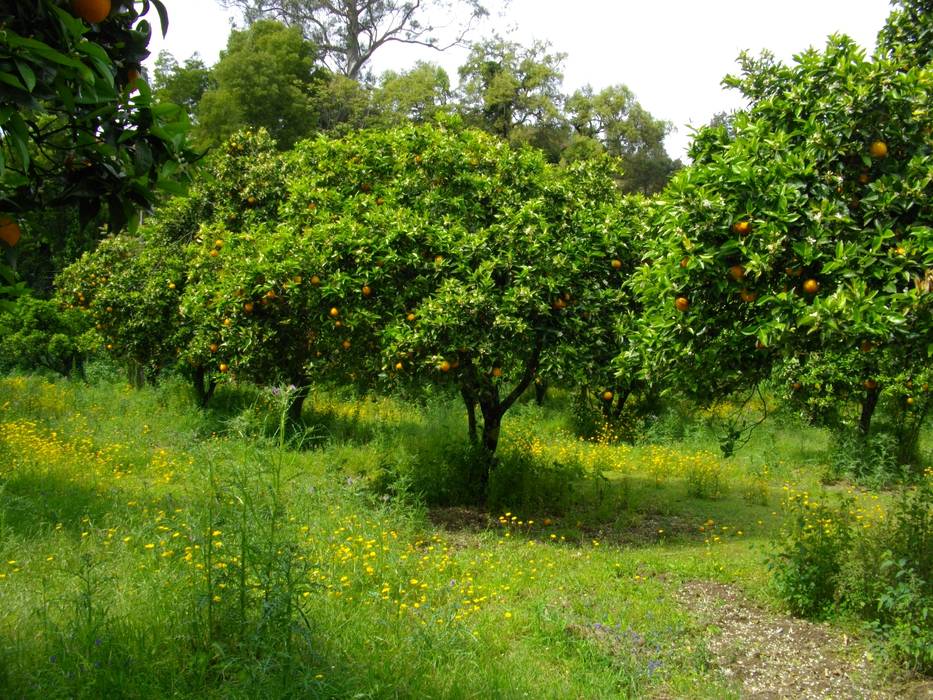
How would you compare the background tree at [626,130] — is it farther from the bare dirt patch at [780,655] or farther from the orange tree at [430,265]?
the bare dirt patch at [780,655]

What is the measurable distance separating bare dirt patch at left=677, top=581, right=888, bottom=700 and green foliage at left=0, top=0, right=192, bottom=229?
4093 millimetres

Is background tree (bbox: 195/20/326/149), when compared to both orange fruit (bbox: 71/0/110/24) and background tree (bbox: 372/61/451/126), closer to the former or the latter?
background tree (bbox: 372/61/451/126)

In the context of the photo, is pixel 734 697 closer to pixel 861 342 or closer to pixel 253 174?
pixel 861 342

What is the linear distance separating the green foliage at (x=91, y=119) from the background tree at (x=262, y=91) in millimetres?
23958

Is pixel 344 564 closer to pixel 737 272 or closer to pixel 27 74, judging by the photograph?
pixel 737 272

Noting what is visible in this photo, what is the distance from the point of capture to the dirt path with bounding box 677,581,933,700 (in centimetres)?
438

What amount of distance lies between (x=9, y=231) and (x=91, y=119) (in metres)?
0.49

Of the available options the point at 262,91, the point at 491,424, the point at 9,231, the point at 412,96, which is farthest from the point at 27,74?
the point at 412,96

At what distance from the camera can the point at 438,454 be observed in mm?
8992

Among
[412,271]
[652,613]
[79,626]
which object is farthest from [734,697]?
[412,271]

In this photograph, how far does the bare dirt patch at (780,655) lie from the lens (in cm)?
440

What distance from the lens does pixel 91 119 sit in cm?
252

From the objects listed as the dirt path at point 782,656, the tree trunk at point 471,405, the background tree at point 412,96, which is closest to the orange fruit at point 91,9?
the dirt path at point 782,656

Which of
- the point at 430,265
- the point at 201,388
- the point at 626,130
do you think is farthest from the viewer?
the point at 626,130
